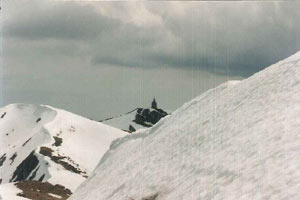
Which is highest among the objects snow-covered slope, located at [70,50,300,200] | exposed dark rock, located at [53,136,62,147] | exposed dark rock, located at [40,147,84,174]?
exposed dark rock, located at [53,136,62,147]

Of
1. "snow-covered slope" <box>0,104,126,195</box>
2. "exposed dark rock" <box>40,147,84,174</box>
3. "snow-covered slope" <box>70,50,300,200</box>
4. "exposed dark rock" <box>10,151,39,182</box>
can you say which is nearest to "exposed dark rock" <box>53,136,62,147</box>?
"snow-covered slope" <box>0,104,126,195</box>

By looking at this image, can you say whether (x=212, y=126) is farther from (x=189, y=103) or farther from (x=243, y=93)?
(x=189, y=103)

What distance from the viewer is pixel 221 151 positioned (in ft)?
64.4

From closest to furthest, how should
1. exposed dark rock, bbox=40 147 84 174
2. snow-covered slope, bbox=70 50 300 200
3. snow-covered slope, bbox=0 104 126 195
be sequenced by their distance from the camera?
snow-covered slope, bbox=70 50 300 200 → snow-covered slope, bbox=0 104 126 195 → exposed dark rock, bbox=40 147 84 174

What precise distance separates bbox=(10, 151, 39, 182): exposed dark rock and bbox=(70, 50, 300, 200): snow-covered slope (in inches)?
4444

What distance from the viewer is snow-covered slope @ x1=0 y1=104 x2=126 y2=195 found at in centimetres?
12100

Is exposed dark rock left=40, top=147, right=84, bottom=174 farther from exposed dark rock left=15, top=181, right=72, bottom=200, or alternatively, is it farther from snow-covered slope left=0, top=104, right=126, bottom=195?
exposed dark rock left=15, top=181, right=72, bottom=200

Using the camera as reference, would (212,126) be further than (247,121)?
Yes

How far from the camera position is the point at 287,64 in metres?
24.3

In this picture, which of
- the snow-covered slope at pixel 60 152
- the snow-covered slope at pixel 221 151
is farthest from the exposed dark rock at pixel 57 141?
the snow-covered slope at pixel 221 151

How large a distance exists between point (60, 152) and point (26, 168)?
40.2 feet

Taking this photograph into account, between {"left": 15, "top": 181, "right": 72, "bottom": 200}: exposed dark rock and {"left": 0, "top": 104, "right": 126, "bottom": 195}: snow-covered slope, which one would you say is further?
{"left": 0, "top": 104, "right": 126, "bottom": 195}: snow-covered slope

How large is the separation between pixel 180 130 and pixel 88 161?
12390cm

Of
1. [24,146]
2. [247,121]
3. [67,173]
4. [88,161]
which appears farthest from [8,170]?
[247,121]
